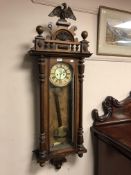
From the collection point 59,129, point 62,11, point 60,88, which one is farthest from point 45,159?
point 62,11

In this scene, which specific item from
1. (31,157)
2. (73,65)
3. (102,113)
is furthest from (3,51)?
(102,113)

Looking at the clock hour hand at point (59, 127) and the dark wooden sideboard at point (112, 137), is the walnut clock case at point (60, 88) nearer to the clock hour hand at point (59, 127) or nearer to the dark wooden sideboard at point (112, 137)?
the clock hour hand at point (59, 127)

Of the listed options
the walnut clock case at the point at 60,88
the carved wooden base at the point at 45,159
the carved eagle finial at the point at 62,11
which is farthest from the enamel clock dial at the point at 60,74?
the carved wooden base at the point at 45,159

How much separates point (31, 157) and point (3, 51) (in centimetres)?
73

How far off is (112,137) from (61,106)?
0.40 meters

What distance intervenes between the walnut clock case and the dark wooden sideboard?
20cm

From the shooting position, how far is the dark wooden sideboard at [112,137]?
3.93 feet

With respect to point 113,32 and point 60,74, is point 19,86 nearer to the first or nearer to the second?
point 60,74

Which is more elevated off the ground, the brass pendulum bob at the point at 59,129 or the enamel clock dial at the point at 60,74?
the enamel clock dial at the point at 60,74

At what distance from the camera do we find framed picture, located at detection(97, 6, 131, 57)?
1.44 m

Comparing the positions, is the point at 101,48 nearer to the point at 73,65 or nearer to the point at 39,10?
the point at 73,65

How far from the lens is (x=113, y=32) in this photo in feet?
4.88

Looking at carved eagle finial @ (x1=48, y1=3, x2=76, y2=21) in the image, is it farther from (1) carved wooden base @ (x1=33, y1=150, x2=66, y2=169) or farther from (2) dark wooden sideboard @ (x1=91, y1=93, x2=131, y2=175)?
(1) carved wooden base @ (x1=33, y1=150, x2=66, y2=169)

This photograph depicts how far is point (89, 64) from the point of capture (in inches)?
56.6
